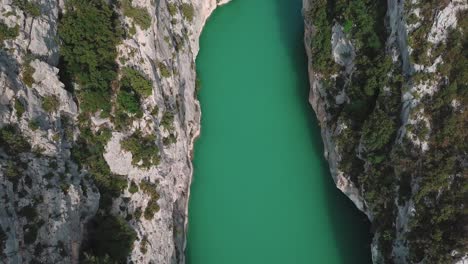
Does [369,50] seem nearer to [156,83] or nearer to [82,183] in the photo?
[156,83]

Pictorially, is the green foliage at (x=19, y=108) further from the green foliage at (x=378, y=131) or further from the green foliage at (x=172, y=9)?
the green foliage at (x=378, y=131)

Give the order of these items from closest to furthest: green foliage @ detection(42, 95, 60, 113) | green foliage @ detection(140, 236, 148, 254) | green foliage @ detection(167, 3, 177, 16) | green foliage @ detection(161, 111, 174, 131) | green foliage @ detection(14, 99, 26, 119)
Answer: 1. green foliage @ detection(14, 99, 26, 119)
2. green foliage @ detection(42, 95, 60, 113)
3. green foliage @ detection(140, 236, 148, 254)
4. green foliage @ detection(161, 111, 174, 131)
5. green foliage @ detection(167, 3, 177, 16)

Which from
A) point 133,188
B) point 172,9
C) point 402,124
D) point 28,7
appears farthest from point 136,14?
point 402,124

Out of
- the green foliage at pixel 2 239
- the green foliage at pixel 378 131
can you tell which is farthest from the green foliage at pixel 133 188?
the green foliage at pixel 378 131

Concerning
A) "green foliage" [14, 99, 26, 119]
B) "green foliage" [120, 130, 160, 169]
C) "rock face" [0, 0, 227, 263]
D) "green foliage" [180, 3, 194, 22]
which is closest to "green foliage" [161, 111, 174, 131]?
"rock face" [0, 0, 227, 263]

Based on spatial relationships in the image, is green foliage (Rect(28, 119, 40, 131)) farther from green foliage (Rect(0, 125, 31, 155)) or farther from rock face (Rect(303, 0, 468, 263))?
rock face (Rect(303, 0, 468, 263))

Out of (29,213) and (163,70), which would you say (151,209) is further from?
(163,70)

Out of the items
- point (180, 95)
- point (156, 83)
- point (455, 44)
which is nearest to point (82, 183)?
point (156, 83)
